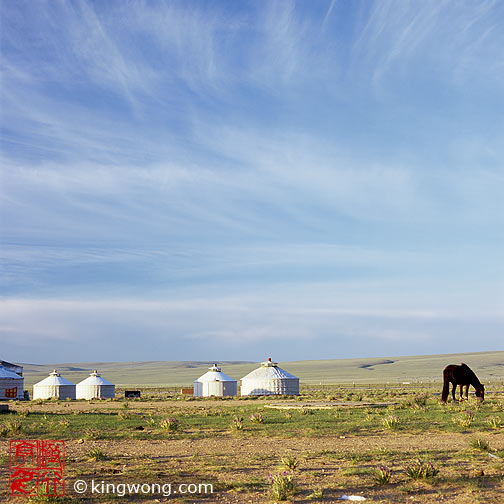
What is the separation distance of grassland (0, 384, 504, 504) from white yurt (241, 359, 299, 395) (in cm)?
3440

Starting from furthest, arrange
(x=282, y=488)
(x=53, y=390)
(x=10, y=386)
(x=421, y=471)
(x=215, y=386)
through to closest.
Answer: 1. (x=53, y=390)
2. (x=215, y=386)
3. (x=10, y=386)
4. (x=421, y=471)
5. (x=282, y=488)

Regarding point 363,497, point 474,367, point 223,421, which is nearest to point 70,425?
point 223,421

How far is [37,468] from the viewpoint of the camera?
48.1 ft

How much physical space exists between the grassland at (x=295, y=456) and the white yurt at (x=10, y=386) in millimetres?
43605

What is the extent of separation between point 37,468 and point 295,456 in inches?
272

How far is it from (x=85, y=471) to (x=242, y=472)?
3876mm

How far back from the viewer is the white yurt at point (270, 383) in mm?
62406

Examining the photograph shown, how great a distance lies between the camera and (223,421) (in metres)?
27.5

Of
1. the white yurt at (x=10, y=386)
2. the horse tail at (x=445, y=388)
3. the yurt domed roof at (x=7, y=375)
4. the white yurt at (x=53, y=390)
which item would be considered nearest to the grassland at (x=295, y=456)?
the horse tail at (x=445, y=388)

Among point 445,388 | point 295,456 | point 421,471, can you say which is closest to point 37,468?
point 295,456

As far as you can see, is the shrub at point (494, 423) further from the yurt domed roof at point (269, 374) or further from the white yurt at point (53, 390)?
the white yurt at point (53, 390)

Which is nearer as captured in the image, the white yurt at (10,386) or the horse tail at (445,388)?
the horse tail at (445,388)

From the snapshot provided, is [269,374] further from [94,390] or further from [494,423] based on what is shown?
[494,423]
